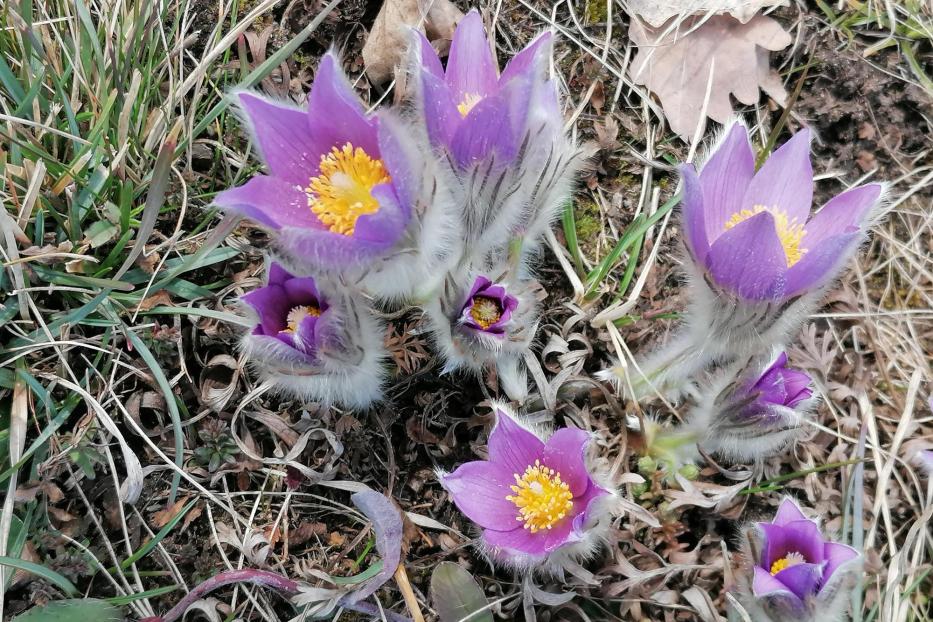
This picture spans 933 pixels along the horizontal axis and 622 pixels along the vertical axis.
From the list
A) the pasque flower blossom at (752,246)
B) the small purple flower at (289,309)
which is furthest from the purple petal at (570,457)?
the small purple flower at (289,309)

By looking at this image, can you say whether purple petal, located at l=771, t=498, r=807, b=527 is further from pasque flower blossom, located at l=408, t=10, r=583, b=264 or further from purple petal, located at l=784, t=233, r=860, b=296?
pasque flower blossom, located at l=408, t=10, r=583, b=264

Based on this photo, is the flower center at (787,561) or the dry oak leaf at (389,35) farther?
the dry oak leaf at (389,35)

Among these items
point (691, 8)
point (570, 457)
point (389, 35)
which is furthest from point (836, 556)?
point (389, 35)

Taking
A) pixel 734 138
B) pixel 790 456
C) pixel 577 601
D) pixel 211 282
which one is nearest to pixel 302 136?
pixel 211 282

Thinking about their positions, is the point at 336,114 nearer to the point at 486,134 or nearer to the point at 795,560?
the point at 486,134

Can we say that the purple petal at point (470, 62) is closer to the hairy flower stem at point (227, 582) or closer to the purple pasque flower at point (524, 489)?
the purple pasque flower at point (524, 489)

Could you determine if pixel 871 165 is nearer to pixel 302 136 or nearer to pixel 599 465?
pixel 599 465

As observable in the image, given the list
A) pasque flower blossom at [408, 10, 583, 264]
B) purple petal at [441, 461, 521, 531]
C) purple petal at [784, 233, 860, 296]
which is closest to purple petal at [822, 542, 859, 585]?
purple petal at [784, 233, 860, 296]
